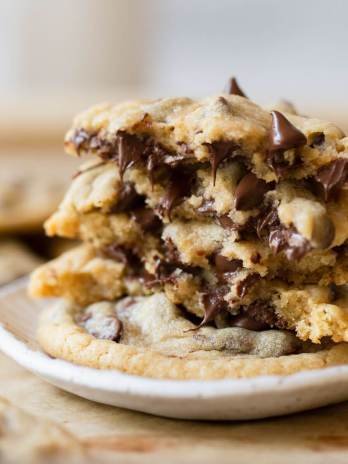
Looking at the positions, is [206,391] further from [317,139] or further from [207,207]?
[317,139]

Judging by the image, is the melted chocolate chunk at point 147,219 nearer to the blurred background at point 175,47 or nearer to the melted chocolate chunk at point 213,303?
the melted chocolate chunk at point 213,303

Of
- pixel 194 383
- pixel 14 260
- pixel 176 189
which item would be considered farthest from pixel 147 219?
pixel 14 260

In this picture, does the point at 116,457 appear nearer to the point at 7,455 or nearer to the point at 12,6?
the point at 7,455

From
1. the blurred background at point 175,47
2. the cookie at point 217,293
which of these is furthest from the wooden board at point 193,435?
the blurred background at point 175,47

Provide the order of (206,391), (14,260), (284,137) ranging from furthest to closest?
(14,260), (284,137), (206,391)

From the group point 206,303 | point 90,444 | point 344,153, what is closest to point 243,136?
point 344,153

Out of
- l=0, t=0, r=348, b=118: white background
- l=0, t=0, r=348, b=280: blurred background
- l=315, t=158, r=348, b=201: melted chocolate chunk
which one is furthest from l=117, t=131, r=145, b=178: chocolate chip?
l=0, t=0, r=348, b=118: white background
